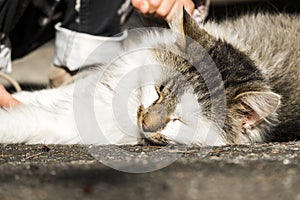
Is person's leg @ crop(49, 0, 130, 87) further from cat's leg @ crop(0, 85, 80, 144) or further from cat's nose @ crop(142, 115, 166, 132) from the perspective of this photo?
cat's nose @ crop(142, 115, 166, 132)

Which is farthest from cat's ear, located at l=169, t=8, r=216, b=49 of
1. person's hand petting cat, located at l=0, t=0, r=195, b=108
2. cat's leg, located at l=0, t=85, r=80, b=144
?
cat's leg, located at l=0, t=85, r=80, b=144

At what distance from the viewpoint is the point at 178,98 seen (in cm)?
199

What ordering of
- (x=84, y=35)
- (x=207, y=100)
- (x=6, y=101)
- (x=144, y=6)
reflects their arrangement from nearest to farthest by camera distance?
1. (x=207, y=100)
2. (x=6, y=101)
3. (x=144, y=6)
4. (x=84, y=35)

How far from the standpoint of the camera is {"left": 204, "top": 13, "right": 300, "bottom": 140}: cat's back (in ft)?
7.50

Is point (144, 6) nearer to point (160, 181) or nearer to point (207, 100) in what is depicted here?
point (207, 100)

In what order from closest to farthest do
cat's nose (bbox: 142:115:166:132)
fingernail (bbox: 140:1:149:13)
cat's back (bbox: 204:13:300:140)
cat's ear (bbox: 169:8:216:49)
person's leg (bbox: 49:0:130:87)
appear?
cat's nose (bbox: 142:115:166:132) < cat's ear (bbox: 169:8:216:49) < cat's back (bbox: 204:13:300:140) < fingernail (bbox: 140:1:149:13) < person's leg (bbox: 49:0:130:87)

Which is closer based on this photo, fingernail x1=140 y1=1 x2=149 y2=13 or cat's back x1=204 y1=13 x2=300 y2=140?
cat's back x1=204 y1=13 x2=300 y2=140

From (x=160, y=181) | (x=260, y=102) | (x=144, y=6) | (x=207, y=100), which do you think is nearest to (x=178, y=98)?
(x=207, y=100)

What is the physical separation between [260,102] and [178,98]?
12.1 inches

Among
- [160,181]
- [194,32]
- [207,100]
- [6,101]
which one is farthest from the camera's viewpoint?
[6,101]

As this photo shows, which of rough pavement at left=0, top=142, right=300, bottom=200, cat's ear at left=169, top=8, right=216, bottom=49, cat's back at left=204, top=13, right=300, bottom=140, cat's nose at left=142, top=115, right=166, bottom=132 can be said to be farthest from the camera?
cat's back at left=204, top=13, right=300, bottom=140

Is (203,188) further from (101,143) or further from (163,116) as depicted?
(101,143)

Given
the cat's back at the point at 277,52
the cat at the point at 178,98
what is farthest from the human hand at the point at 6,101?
the cat's back at the point at 277,52

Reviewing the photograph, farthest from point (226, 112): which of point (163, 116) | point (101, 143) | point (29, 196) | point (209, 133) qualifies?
point (29, 196)
